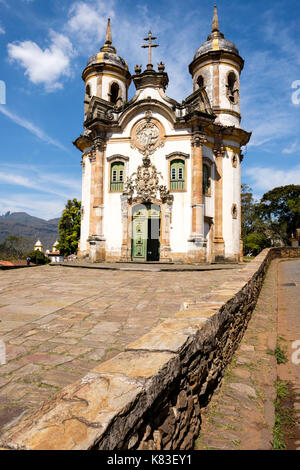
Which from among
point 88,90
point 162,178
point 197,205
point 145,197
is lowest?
point 197,205

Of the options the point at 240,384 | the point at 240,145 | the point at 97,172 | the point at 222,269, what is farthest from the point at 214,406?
the point at 240,145

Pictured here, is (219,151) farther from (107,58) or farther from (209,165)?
(107,58)

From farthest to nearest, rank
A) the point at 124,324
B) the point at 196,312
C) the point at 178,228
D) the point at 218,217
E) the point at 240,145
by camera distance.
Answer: the point at 240,145 → the point at 218,217 → the point at 178,228 → the point at 124,324 → the point at 196,312

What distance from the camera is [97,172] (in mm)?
18484

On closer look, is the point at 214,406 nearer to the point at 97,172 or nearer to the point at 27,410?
the point at 27,410

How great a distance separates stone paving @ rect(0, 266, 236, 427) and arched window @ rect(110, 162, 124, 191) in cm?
1142

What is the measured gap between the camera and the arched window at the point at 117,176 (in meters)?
18.5

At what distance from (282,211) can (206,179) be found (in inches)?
1236

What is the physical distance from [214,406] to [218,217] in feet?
56.6

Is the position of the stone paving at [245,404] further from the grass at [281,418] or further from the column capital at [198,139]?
the column capital at [198,139]

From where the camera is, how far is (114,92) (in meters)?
23.0

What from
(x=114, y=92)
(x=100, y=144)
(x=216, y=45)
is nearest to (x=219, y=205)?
(x=100, y=144)
